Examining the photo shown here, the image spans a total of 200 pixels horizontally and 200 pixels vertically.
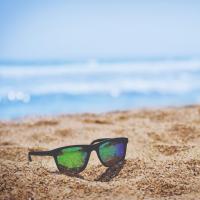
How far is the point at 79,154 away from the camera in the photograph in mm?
3172

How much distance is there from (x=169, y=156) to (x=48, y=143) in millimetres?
1526

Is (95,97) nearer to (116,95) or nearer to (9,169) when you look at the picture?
(116,95)

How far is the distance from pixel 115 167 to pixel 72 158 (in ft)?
1.32

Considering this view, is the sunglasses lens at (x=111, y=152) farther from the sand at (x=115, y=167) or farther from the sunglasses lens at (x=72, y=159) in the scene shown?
the sunglasses lens at (x=72, y=159)

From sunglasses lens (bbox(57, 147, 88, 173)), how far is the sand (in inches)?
2.8

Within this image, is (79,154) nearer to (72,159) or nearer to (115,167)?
(72,159)

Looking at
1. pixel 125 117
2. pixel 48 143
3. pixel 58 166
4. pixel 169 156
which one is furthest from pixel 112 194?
pixel 125 117

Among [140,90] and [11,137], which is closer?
[11,137]

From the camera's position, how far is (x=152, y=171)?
313 cm

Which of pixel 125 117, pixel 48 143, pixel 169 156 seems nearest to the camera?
pixel 169 156

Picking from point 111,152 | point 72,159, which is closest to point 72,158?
point 72,159

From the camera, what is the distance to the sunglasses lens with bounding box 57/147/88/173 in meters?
3.13

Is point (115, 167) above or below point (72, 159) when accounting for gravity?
below

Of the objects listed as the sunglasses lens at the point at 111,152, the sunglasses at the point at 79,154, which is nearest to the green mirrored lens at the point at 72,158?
the sunglasses at the point at 79,154
